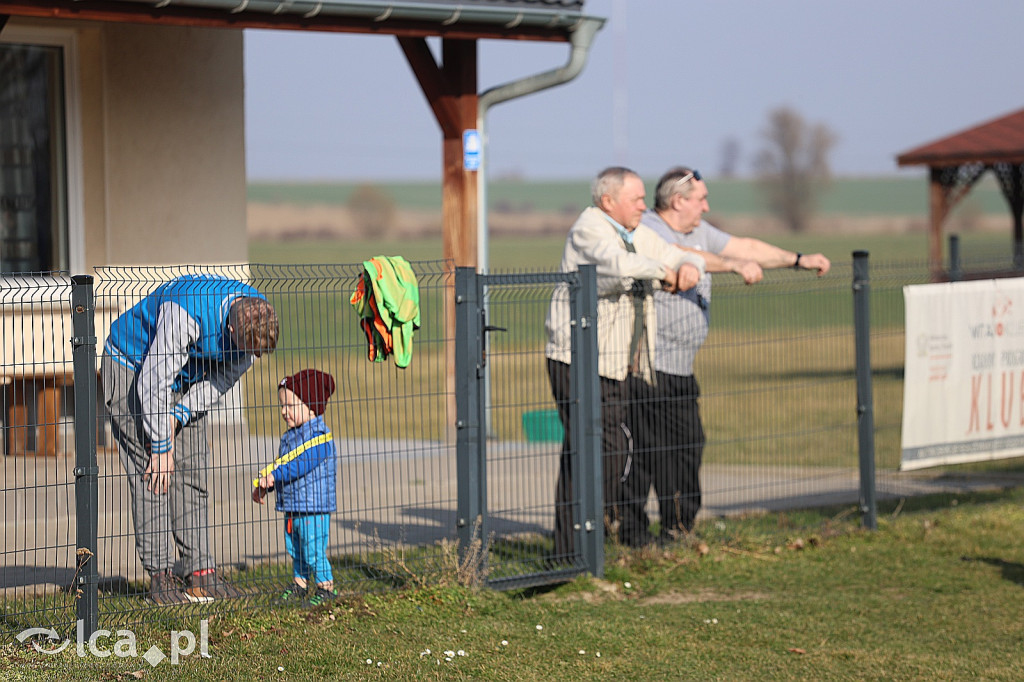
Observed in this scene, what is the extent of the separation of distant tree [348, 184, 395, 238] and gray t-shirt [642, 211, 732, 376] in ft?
278

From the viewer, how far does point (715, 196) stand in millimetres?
111500

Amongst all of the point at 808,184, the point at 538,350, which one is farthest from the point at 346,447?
the point at 808,184

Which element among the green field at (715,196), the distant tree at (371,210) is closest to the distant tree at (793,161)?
the green field at (715,196)

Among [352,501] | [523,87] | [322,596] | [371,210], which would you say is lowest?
[322,596]

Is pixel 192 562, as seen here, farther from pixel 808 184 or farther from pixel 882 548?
pixel 808 184

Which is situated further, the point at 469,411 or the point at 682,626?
the point at 469,411

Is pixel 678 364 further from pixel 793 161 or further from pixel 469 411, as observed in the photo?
pixel 793 161

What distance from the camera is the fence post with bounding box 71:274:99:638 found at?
4.93m

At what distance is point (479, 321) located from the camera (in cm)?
591

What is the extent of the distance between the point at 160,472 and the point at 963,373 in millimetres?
4951

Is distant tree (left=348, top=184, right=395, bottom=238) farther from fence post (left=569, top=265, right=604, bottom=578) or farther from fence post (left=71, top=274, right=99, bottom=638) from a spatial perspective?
fence post (left=71, top=274, right=99, bottom=638)

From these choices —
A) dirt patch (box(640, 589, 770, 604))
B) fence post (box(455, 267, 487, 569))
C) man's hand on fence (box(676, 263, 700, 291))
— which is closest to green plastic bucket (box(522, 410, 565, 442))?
dirt patch (box(640, 589, 770, 604))

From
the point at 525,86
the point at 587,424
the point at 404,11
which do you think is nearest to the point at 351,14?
the point at 404,11

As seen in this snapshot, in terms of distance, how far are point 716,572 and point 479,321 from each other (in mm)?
1991
